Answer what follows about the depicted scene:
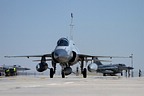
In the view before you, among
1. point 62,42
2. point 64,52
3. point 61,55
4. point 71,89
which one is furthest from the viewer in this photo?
point 62,42

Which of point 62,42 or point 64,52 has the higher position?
A: point 62,42

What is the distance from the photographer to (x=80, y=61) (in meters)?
46.9

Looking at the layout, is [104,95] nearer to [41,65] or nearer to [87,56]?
[41,65]

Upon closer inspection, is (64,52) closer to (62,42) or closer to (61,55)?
(61,55)

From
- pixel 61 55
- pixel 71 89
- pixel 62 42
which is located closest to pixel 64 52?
pixel 61 55

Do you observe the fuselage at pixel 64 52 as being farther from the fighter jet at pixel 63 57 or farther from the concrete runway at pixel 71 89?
the concrete runway at pixel 71 89

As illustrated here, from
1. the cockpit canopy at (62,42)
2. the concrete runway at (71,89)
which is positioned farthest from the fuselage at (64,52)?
the concrete runway at (71,89)

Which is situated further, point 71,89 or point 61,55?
point 61,55

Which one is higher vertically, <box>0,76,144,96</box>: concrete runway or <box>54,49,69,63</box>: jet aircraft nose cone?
<box>54,49,69,63</box>: jet aircraft nose cone

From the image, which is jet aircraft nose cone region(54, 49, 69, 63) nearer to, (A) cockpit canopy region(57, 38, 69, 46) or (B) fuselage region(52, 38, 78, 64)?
(B) fuselage region(52, 38, 78, 64)

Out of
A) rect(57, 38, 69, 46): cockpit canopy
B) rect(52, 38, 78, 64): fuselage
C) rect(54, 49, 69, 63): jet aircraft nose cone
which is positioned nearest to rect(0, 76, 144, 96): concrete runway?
rect(54, 49, 69, 63): jet aircraft nose cone

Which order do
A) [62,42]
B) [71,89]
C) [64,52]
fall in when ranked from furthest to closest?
[62,42] < [64,52] < [71,89]

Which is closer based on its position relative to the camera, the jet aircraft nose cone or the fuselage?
the jet aircraft nose cone

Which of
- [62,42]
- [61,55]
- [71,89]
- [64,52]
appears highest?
[62,42]
